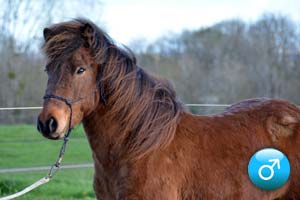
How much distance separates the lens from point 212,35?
34688mm

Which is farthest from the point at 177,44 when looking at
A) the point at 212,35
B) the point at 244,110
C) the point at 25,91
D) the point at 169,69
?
the point at 244,110

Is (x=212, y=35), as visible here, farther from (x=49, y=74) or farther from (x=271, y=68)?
(x=49, y=74)

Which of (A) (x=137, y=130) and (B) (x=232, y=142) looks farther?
(B) (x=232, y=142)

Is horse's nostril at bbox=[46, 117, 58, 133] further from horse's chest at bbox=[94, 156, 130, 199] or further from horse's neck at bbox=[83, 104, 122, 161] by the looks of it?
horse's chest at bbox=[94, 156, 130, 199]

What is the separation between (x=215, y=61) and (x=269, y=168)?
29024 mm

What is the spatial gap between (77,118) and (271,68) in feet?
100

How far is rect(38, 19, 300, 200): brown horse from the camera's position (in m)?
3.38

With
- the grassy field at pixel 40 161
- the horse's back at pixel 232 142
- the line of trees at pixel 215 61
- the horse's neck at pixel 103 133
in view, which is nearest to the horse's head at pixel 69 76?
the horse's neck at pixel 103 133

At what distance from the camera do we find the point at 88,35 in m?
3.47

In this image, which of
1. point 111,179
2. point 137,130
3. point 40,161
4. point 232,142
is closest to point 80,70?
point 137,130

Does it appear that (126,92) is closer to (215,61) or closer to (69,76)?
(69,76)

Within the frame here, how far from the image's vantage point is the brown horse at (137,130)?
338 cm

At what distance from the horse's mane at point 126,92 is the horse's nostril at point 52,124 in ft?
1.61

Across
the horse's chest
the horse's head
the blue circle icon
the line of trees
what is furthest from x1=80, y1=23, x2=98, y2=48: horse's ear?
the line of trees
